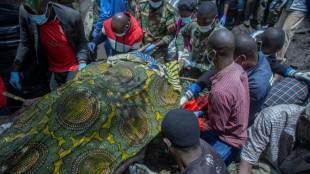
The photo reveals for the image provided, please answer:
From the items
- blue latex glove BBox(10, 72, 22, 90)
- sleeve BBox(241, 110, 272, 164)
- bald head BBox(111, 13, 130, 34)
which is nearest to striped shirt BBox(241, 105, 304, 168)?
sleeve BBox(241, 110, 272, 164)

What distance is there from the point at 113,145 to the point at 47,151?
622 mm

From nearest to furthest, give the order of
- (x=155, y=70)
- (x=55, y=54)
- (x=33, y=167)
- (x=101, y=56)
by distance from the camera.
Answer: (x=33, y=167), (x=155, y=70), (x=55, y=54), (x=101, y=56)

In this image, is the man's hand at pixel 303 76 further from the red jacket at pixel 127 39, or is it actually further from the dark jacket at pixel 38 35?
the dark jacket at pixel 38 35

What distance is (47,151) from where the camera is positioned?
1938 mm

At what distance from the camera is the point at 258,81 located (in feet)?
7.53

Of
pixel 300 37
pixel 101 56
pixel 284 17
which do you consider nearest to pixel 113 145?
pixel 101 56

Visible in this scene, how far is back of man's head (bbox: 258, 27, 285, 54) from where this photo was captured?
2.60m

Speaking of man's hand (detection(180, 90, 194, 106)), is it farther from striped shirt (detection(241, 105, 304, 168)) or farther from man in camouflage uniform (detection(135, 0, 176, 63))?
man in camouflage uniform (detection(135, 0, 176, 63))

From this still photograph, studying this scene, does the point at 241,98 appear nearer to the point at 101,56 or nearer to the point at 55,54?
the point at 55,54

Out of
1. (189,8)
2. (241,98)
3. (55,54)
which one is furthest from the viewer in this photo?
(189,8)

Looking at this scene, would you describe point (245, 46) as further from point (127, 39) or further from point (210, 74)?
point (127, 39)

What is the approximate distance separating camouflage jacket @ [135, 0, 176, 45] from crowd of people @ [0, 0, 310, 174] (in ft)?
0.06

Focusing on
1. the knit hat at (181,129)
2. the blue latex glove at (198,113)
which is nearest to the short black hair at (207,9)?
the blue latex glove at (198,113)

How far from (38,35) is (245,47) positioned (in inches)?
102
